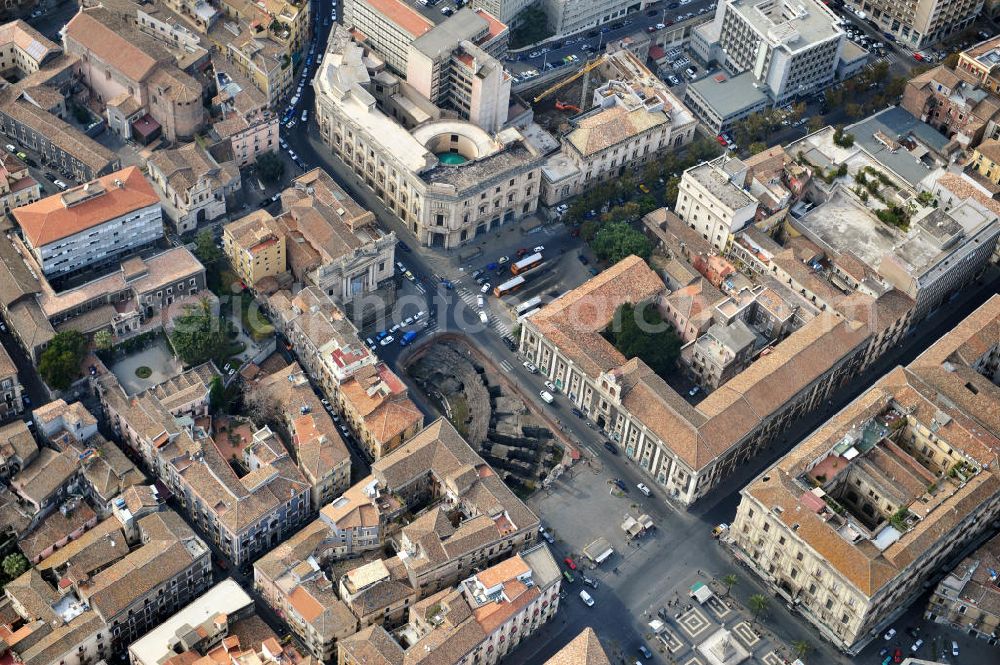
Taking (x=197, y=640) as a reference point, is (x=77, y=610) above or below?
above

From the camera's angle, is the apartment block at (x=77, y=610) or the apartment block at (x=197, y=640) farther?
the apartment block at (x=197, y=640)

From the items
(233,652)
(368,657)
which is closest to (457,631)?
(368,657)

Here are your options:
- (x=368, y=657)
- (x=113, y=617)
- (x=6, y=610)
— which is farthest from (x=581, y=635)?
(x=6, y=610)

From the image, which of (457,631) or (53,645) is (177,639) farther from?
(457,631)

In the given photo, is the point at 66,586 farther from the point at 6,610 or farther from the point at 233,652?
the point at 233,652

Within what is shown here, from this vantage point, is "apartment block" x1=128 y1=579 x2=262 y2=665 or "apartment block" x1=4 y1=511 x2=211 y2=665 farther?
"apartment block" x1=128 y1=579 x2=262 y2=665

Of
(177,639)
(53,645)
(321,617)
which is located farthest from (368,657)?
(53,645)

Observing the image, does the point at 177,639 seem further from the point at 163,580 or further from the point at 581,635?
the point at 581,635

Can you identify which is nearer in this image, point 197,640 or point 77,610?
point 197,640
